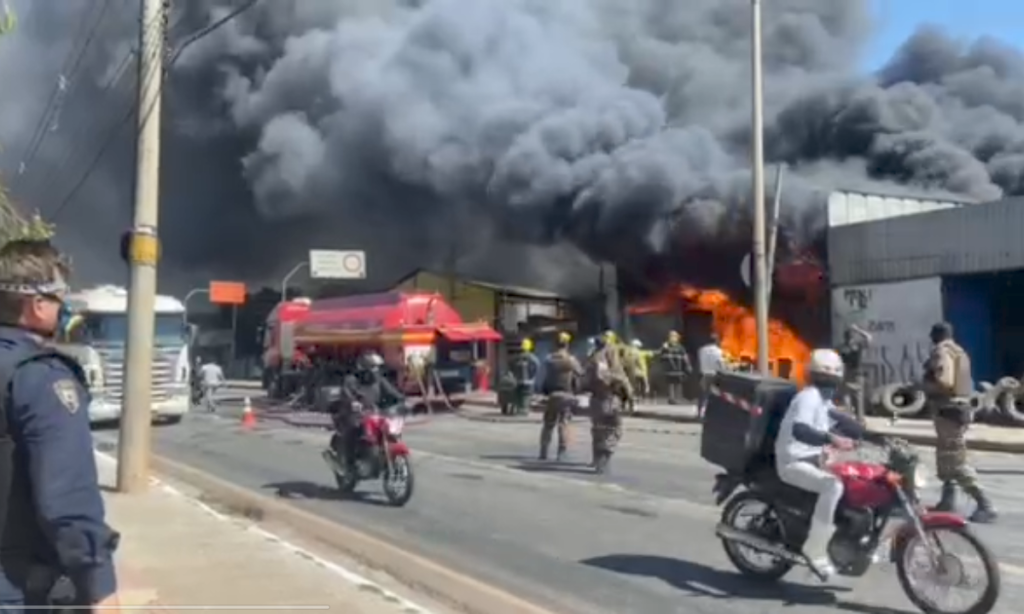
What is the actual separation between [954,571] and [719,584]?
1.51 metres

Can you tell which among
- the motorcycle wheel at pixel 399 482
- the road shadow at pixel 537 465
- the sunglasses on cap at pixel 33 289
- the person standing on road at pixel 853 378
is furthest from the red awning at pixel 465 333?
the sunglasses on cap at pixel 33 289

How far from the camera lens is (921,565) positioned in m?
6.32

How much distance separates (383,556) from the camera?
8.47 meters

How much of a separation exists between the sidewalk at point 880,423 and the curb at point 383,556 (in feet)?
20.2

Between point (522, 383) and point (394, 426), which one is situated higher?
point (522, 383)

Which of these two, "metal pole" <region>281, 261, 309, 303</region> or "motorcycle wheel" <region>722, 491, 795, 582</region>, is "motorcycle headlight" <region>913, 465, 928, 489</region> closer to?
"motorcycle wheel" <region>722, 491, 795, 582</region>

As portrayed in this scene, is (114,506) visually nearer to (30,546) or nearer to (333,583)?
(333,583)

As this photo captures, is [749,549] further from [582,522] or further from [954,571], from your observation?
[582,522]

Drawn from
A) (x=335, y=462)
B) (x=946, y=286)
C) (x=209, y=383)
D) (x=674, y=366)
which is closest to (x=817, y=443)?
(x=335, y=462)

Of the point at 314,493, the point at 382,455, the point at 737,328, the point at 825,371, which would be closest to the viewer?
the point at 825,371

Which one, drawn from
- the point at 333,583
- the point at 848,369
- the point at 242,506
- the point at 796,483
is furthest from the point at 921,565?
the point at 848,369

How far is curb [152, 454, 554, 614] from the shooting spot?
697 centimetres

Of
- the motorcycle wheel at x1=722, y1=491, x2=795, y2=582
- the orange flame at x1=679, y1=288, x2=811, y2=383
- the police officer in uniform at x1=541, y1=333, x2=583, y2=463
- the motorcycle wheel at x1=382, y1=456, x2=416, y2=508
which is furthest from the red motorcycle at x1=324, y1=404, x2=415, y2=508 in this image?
the orange flame at x1=679, y1=288, x2=811, y2=383

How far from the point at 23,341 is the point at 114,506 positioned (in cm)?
821
